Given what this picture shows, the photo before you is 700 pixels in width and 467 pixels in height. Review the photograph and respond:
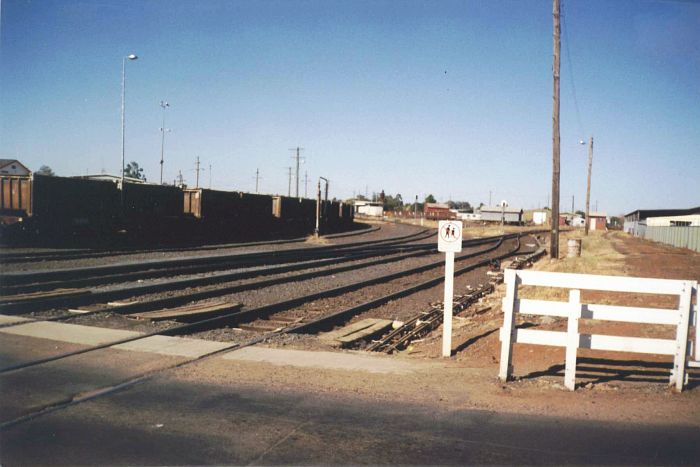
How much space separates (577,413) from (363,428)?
2142mm

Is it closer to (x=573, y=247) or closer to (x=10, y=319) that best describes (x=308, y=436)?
(x=10, y=319)

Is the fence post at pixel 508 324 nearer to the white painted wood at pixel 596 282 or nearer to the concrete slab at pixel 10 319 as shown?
the white painted wood at pixel 596 282

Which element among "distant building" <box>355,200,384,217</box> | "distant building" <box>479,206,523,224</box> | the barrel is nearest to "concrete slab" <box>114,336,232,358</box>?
the barrel

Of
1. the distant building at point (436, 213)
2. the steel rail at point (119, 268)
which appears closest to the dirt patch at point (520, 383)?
the steel rail at point (119, 268)

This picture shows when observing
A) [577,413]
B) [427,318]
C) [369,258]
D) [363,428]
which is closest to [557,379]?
[577,413]

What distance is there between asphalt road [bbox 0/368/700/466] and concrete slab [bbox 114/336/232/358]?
1.72 meters

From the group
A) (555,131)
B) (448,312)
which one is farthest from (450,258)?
(555,131)

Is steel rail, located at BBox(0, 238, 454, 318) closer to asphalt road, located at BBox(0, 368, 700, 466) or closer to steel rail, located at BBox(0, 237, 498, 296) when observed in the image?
steel rail, located at BBox(0, 237, 498, 296)

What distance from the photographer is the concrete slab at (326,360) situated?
21.7 ft

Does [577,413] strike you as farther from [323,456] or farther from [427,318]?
[427,318]

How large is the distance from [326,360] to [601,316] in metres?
3.41

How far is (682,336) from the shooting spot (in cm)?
577

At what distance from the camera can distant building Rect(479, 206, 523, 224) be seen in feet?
340

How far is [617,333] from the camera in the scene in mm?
8312
